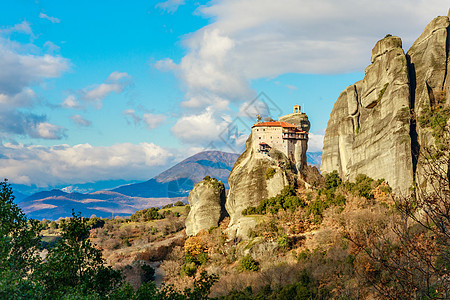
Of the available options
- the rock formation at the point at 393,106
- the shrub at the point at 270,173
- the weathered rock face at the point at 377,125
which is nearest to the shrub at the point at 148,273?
the shrub at the point at 270,173

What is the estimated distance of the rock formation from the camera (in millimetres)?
53625

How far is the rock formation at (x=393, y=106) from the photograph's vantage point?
5362cm

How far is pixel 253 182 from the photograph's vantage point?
71062 mm

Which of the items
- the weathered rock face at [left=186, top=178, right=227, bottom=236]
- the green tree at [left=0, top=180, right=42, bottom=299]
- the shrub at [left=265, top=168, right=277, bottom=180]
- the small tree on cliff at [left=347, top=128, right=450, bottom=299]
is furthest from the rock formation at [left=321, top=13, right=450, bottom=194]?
the green tree at [left=0, top=180, right=42, bottom=299]

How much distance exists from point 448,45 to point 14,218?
58.9 m

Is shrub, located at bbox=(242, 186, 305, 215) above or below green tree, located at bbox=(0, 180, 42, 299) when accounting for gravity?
above

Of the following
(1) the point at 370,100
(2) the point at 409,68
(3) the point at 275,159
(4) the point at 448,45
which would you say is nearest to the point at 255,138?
(3) the point at 275,159

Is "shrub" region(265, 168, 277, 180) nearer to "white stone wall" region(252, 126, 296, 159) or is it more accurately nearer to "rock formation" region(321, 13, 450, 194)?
"white stone wall" region(252, 126, 296, 159)

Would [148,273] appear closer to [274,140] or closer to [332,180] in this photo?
[274,140]

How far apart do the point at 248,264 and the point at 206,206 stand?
23.9 metres

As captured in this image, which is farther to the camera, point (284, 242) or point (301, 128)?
point (301, 128)

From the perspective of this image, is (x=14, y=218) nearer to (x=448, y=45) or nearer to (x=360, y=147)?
(x=360, y=147)

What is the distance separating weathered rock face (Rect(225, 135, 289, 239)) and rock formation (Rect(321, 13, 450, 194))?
10.3 meters

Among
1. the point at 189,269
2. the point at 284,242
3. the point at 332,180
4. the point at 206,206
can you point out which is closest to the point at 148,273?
the point at 189,269
